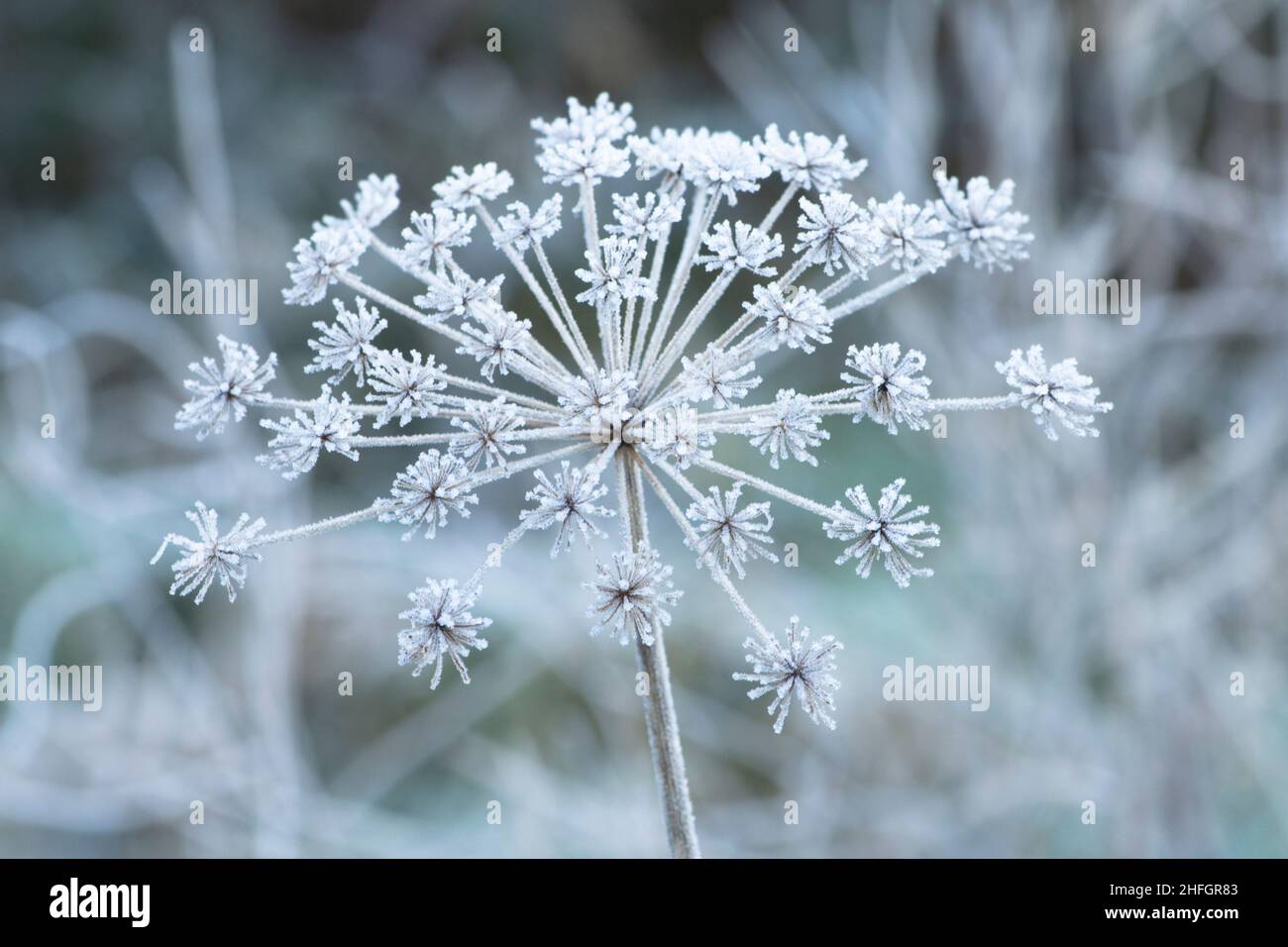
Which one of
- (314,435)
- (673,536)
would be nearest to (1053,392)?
(314,435)

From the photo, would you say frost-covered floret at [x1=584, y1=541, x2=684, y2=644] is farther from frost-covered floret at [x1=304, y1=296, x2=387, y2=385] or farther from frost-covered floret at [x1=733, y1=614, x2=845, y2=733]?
frost-covered floret at [x1=304, y1=296, x2=387, y2=385]

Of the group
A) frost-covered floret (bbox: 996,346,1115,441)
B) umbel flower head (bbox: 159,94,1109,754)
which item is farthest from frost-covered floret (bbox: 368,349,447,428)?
frost-covered floret (bbox: 996,346,1115,441)

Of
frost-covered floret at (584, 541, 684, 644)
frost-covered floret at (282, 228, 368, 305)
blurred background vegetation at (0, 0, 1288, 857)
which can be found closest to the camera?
frost-covered floret at (584, 541, 684, 644)

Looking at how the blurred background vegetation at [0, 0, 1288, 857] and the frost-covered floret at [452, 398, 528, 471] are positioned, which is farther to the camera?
the blurred background vegetation at [0, 0, 1288, 857]

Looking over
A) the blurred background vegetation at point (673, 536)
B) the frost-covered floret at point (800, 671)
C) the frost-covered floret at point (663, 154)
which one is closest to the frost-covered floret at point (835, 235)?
the frost-covered floret at point (663, 154)

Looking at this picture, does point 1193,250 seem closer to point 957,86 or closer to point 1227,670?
point 957,86

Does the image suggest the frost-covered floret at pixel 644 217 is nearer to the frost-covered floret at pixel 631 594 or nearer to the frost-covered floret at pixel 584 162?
the frost-covered floret at pixel 584 162
